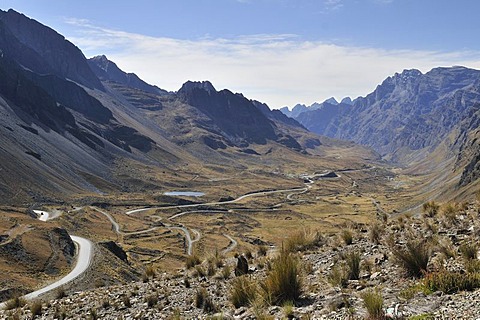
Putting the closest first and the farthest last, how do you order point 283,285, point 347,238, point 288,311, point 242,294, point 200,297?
point 288,311, point 283,285, point 242,294, point 200,297, point 347,238

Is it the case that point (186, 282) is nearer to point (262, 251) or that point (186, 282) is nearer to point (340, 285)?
point (262, 251)

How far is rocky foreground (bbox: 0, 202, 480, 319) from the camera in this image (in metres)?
10.3

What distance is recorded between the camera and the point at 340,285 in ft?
41.8

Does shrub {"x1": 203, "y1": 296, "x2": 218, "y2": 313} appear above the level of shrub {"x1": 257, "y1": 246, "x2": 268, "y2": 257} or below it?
above

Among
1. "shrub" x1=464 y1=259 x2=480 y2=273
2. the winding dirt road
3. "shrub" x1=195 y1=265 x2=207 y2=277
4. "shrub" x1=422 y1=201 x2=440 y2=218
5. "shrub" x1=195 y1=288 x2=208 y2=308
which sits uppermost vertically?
"shrub" x1=464 y1=259 x2=480 y2=273

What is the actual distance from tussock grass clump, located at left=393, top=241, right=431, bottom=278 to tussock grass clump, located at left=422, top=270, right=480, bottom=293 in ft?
3.42

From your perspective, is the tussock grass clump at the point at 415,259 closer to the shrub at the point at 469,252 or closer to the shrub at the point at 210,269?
the shrub at the point at 469,252

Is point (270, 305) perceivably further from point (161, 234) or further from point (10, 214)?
point (161, 234)

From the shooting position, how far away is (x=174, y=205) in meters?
133

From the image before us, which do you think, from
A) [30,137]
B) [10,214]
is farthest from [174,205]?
[10,214]

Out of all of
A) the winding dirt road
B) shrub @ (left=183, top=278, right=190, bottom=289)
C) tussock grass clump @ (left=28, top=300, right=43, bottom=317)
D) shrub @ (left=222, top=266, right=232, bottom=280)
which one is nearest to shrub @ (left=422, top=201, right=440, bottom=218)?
shrub @ (left=222, top=266, right=232, bottom=280)

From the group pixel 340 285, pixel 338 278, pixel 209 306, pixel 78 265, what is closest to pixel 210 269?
pixel 209 306

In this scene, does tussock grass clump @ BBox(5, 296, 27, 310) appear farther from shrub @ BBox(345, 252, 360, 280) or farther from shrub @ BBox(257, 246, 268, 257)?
shrub @ BBox(345, 252, 360, 280)

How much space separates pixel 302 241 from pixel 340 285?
8.03m
